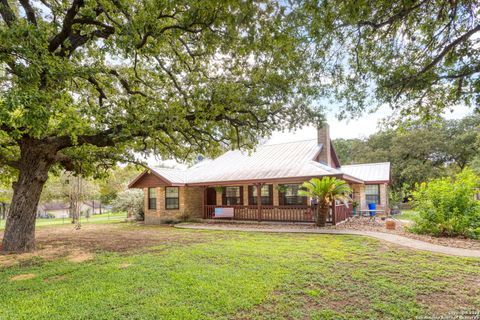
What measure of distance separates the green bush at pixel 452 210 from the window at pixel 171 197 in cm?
1340

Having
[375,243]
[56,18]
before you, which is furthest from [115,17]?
[375,243]

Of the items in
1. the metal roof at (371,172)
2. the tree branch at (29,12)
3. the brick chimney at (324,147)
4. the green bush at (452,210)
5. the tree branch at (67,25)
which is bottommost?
the green bush at (452,210)

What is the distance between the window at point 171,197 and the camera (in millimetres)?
17984

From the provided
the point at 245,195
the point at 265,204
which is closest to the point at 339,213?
the point at 265,204

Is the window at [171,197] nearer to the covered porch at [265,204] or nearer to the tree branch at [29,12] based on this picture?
the covered porch at [265,204]

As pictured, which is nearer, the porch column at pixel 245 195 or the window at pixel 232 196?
the porch column at pixel 245 195

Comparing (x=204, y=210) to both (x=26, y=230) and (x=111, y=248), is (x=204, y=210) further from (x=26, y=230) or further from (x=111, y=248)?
(x=26, y=230)

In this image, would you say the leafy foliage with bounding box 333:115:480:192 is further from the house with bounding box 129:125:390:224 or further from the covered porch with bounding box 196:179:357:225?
the covered porch with bounding box 196:179:357:225

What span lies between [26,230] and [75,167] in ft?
9.25

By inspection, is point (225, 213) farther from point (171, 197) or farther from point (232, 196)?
point (171, 197)

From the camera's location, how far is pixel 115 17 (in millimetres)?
6805

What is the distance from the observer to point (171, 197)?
18016 mm

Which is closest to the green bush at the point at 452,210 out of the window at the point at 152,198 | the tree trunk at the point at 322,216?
the tree trunk at the point at 322,216

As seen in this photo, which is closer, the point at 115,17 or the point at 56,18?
the point at 115,17
